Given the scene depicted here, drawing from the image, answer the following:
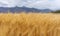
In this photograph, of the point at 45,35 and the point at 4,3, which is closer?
the point at 45,35

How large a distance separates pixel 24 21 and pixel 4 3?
0.40 metres

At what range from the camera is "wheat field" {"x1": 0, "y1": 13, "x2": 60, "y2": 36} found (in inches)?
14.9

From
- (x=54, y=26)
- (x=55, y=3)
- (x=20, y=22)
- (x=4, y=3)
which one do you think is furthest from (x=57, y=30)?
(x=4, y=3)

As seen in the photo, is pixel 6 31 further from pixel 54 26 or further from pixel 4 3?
pixel 4 3

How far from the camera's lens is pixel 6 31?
390 mm

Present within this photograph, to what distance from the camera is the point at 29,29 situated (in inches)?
15.1

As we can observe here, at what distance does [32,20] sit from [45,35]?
0.24 ft

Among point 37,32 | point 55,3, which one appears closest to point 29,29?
point 37,32

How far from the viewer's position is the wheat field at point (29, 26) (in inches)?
14.9

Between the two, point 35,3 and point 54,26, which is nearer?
point 54,26

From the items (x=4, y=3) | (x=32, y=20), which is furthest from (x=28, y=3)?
(x=32, y=20)

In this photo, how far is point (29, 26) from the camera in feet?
1.28

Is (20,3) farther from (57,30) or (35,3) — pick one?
(57,30)

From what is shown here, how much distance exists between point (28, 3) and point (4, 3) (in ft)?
0.52
